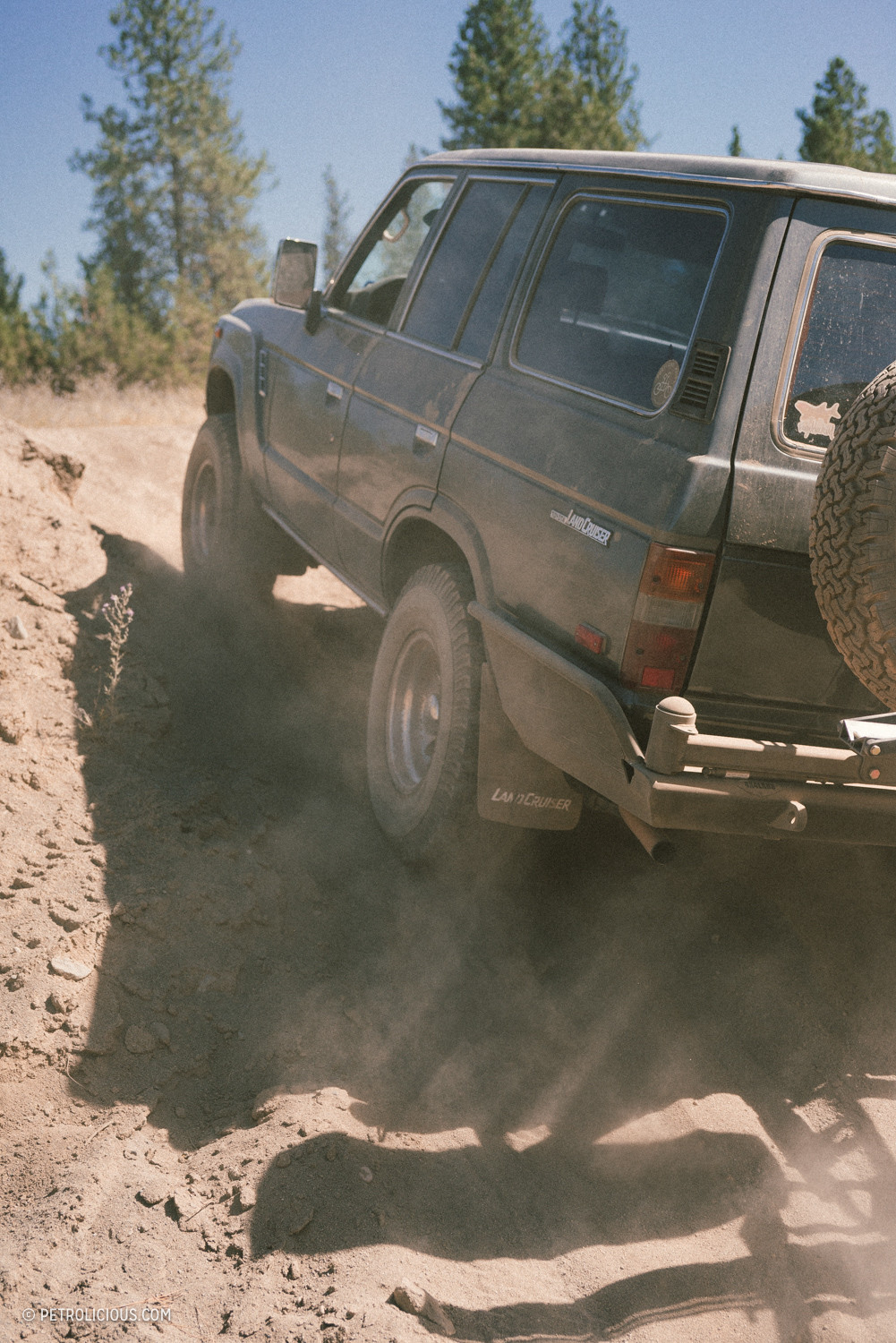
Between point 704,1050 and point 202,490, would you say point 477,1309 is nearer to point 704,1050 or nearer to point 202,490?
point 704,1050

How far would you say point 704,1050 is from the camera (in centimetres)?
292

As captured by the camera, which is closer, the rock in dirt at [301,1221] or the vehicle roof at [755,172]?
the rock in dirt at [301,1221]

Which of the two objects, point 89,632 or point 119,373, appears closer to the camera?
point 89,632

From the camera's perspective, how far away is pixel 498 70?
28562 mm

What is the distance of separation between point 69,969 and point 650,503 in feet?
6.55

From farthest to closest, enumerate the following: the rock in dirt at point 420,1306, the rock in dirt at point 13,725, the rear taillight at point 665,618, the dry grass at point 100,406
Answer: the dry grass at point 100,406, the rock in dirt at point 13,725, the rear taillight at point 665,618, the rock in dirt at point 420,1306

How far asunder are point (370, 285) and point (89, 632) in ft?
6.47

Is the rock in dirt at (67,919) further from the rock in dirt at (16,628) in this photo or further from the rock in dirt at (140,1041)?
the rock in dirt at (16,628)

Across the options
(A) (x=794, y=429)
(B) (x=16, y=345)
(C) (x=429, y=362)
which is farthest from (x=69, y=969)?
(B) (x=16, y=345)

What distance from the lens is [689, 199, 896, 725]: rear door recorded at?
235 centimetres

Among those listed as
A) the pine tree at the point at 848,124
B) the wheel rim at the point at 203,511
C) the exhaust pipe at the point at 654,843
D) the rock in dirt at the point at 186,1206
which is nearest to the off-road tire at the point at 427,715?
the exhaust pipe at the point at 654,843

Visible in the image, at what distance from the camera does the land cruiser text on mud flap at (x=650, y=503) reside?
230 cm

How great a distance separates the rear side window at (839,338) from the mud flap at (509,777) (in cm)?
112

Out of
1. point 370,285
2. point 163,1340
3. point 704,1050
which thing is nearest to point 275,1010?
point 163,1340
